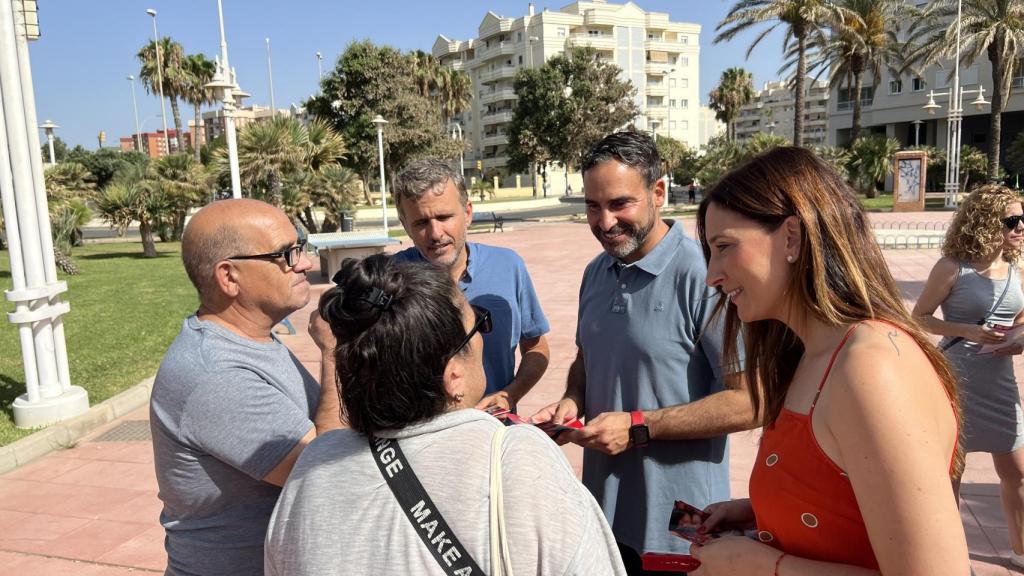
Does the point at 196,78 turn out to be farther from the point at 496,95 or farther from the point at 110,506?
the point at 110,506

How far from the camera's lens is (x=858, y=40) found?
34.7 m

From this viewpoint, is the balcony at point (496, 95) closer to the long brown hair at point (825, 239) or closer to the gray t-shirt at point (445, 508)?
the long brown hair at point (825, 239)

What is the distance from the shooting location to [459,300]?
1389 millimetres

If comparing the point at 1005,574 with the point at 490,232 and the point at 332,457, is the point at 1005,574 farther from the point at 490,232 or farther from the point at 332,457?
the point at 490,232

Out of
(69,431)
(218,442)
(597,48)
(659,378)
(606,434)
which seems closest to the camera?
(218,442)

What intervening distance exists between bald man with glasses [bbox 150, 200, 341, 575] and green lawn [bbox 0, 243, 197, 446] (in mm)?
4781

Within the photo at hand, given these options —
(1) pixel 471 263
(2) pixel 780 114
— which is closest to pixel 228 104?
(1) pixel 471 263

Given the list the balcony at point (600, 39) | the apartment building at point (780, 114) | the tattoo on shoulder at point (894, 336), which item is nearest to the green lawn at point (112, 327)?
the tattoo on shoulder at point (894, 336)

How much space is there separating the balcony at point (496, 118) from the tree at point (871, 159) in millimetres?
40613

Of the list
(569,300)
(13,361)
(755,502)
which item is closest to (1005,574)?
(755,502)

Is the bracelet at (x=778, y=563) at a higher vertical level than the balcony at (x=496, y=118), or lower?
lower

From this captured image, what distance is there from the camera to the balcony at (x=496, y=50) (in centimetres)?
7019

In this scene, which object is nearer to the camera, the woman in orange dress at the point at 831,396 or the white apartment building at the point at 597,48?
the woman in orange dress at the point at 831,396

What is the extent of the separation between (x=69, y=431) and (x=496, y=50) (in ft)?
232
